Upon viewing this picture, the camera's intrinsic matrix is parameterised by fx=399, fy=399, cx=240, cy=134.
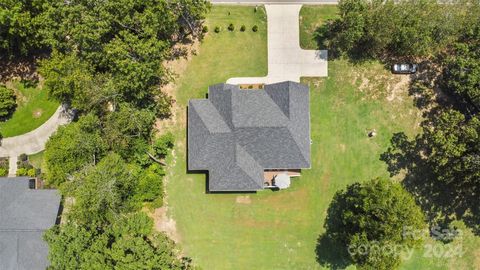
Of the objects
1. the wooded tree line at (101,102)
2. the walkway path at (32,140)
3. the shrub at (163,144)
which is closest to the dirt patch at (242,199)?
the wooded tree line at (101,102)

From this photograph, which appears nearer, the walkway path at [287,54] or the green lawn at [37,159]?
the walkway path at [287,54]

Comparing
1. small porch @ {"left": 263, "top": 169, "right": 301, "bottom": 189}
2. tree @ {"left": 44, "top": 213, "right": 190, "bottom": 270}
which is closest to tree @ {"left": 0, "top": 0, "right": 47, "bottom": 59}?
tree @ {"left": 44, "top": 213, "right": 190, "bottom": 270}

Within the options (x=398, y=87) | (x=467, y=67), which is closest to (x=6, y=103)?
(x=398, y=87)

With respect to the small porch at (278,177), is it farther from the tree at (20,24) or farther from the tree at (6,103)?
the tree at (6,103)

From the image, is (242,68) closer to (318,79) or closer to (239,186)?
(318,79)

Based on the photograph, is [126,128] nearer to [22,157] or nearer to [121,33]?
[121,33]

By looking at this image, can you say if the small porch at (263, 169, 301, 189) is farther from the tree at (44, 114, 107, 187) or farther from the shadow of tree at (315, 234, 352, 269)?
the tree at (44, 114, 107, 187)
